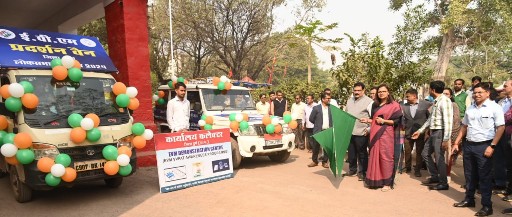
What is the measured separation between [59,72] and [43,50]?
1.27m

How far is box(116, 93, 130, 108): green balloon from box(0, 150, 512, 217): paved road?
1.51m

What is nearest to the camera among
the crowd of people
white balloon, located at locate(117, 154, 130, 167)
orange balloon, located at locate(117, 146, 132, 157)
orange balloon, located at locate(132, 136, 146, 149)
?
the crowd of people

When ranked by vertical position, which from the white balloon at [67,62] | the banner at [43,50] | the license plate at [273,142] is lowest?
the license plate at [273,142]

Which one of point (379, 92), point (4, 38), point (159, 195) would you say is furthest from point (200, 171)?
point (4, 38)

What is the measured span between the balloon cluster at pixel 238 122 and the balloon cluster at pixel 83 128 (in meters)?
2.90

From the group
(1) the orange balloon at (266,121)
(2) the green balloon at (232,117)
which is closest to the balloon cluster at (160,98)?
(2) the green balloon at (232,117)

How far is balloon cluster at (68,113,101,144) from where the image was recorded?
15.6 ft

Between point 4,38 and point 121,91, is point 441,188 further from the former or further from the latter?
point 4,38

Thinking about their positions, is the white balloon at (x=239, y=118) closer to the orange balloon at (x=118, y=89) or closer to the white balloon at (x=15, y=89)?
the orange balloon at (x=118, y=89)

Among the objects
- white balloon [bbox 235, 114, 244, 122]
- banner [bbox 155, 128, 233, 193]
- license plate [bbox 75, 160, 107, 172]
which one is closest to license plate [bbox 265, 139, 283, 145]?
white balloon [bbox 235, 114, 244, 122]

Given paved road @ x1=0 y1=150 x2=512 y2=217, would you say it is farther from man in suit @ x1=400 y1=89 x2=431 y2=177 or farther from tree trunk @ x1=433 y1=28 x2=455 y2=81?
tree trunk @ x1=433 y1=28 x2=455 y2=81

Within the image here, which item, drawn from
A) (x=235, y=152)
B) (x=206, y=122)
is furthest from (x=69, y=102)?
(x=235, y=152)

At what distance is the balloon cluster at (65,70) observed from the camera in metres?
5.10

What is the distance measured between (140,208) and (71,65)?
2.46m
